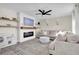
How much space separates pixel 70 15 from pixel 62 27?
325mm

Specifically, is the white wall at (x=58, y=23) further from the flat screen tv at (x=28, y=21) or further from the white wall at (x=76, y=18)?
the flat screen tv at (x=28, y=21)

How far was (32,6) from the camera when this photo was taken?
2.04m

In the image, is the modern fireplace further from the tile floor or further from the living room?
the tile floor

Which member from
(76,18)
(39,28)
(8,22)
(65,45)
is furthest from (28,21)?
(76,18)

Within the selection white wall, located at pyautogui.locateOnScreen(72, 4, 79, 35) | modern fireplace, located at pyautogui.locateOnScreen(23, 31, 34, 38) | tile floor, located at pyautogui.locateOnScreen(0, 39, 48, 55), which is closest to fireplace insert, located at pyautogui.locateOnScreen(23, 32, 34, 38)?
modern fireplace, located at pyautogui.locateOnScreen(23, 31, 34, 38)

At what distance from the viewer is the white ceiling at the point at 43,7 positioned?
1997 millimetres

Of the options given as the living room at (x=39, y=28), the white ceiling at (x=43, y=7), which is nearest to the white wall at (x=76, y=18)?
the living room at (x=39, y=28)

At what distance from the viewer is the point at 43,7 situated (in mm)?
2049

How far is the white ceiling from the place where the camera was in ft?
6.55

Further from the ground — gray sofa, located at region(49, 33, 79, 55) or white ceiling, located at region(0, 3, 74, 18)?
white ceiling, located at region(0, 3, 74, 18)

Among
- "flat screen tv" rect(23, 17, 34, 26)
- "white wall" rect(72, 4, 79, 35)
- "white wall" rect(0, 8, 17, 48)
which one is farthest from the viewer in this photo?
"flat screen tv" rect(23, 17, 34, 26)

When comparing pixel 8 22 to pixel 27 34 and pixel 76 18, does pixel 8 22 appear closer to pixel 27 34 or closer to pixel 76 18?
pixel 27 34
